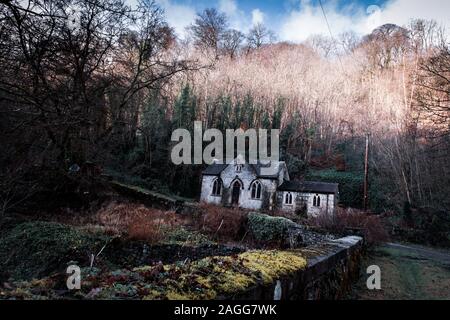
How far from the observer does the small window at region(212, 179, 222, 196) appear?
30050 mm

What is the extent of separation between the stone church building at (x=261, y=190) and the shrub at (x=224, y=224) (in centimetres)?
1167

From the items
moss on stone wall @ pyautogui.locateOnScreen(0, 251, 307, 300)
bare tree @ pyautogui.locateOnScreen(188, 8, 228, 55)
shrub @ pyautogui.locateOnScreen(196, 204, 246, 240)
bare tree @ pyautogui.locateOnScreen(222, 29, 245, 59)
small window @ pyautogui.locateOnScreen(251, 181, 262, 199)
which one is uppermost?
bare tree @ pyautogui.locateOnScreen(222, 29, 245, 59)

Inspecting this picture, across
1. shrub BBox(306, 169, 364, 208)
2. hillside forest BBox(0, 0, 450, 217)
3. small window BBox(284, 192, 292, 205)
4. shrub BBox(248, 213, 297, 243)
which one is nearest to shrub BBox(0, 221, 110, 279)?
hillside forest BBox(0, 0, 450, 217)

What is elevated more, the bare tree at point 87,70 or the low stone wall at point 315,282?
A: the bare tree at point 87,70

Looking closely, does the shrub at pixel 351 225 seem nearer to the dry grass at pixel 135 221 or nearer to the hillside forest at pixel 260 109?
the hillside forest at pixel 260 109

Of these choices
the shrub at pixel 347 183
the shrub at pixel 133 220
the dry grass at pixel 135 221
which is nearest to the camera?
the dry grass at pixel 135 221

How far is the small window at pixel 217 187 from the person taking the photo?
3005 cm

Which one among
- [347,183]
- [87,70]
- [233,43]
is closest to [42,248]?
[87,70]

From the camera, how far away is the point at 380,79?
3900 centimetres

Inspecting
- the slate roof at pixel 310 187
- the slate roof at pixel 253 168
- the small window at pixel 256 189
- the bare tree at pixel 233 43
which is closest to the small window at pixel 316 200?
the slate roof at pixel 310 187

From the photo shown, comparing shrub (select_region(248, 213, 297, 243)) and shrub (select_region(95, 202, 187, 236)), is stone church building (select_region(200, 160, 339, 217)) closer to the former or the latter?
shrub (select_region(248, 213, 297, 243))

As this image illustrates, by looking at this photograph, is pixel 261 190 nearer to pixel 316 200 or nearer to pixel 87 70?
pixel 316 200

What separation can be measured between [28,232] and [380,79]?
4162cm

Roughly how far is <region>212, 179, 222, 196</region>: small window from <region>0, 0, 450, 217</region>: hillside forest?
258cm
